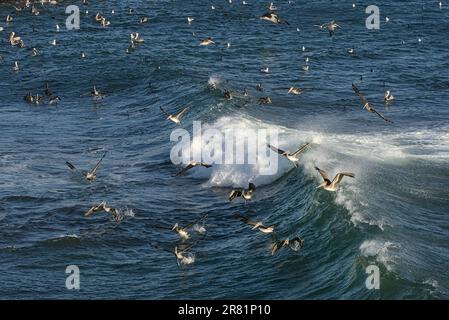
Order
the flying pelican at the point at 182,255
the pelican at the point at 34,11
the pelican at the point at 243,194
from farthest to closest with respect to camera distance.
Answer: the pelican at the point at 34,11, the pelican at the point at 243,194, the flying pelican at the point at 182,255

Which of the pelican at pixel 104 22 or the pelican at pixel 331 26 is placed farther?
the pelican at pixel 104 22

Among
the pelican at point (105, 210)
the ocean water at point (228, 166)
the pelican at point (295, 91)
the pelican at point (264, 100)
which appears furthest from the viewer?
the pelican at point (295, 91)

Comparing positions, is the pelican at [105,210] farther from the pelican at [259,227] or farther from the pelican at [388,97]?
the pelican at [388,97]

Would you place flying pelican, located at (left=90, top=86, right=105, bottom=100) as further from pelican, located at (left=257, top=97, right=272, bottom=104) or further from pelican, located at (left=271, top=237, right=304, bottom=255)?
pelican, located at (left=271, top=237, right=304, bottom=255)

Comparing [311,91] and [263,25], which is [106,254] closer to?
[311,91]

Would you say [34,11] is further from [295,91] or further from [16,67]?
[295,91]

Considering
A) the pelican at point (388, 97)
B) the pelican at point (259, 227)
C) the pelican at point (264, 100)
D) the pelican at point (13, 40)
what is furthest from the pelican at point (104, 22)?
the pelican at point (259, 227)

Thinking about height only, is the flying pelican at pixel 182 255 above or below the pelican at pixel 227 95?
below

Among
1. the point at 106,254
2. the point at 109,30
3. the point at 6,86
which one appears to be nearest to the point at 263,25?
the point at 109,30

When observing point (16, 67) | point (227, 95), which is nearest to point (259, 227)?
point (227, 95)
